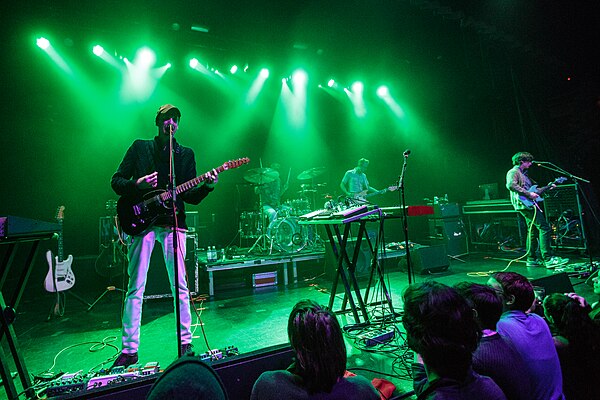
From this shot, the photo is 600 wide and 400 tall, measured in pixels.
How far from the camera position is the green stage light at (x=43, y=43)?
21.8ft

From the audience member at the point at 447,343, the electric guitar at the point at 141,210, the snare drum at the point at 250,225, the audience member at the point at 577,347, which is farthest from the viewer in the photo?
the snare drum at the point at 250,225

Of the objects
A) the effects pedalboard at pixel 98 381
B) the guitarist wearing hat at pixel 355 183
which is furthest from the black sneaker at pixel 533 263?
the effects pedalboard at pixel 98 381

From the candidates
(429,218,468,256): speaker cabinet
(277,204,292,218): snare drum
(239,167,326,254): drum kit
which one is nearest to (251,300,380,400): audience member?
(239,167,326,254): drum kit

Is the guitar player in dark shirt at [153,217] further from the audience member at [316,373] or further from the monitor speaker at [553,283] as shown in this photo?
the monitor speaker at [553,283]

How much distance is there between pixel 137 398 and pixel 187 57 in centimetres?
795

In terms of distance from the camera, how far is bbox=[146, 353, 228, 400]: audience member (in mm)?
829

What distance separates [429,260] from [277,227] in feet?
12.3

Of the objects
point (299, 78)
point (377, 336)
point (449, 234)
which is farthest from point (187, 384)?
point (299, 78)

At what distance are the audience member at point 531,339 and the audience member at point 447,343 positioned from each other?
2.17 feet

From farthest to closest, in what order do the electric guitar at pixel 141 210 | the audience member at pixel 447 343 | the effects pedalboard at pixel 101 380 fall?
the electric guitar at pixel 141 210, the effects pedalboard at pixel 101 380, the audience member at pixel 447 343

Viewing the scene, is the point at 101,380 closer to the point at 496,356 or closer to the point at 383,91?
the point at 496,356

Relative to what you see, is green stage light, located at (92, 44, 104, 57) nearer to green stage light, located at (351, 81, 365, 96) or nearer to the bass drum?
the bass drum

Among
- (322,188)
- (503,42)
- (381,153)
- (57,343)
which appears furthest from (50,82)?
(503,42)

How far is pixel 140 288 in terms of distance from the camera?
116 inches
